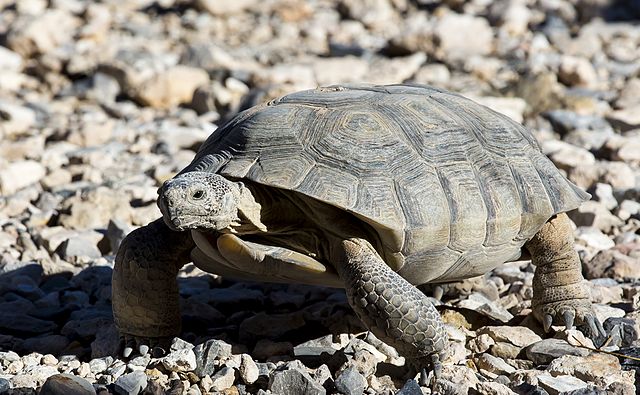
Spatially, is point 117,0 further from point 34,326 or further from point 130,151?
point 34,326

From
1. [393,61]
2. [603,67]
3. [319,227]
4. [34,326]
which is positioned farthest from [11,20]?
[319,227]

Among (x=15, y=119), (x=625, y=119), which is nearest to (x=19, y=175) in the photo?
(x=15, y=119)

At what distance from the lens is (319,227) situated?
372 cm

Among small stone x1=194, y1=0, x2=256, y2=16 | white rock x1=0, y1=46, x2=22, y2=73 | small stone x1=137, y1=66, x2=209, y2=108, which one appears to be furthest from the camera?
small stone x1=194, y1=0, x2=256, y2=16

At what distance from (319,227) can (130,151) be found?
441 centimetres

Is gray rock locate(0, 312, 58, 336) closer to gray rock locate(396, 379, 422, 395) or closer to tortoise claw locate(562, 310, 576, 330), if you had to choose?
gray rock locate(396, 379, 422, 395)

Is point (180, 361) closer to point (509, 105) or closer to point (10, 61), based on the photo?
point (509, 105)

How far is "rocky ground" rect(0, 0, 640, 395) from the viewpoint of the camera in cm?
358

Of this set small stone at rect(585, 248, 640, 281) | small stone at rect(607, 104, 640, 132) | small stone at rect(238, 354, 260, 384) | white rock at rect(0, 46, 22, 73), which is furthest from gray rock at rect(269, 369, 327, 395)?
white rock at rect(0, 46, 22, 73)

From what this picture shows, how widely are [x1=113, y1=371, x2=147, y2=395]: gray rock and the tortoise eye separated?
725mm

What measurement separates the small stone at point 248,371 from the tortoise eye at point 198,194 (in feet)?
2.21

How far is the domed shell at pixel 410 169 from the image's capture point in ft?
11.8

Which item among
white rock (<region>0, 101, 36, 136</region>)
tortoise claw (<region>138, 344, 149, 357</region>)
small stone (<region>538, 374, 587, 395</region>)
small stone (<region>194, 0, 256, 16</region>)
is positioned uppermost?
small stone (<region>538, 374, 587, 395</region>)

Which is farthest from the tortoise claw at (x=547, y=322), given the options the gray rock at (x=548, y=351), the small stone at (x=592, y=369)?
the small stone at (x=592, y=369)
